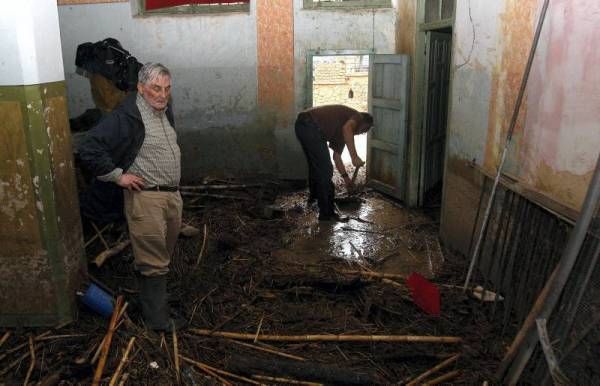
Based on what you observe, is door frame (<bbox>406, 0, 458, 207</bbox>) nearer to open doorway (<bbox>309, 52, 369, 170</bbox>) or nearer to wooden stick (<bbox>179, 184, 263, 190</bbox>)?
wooden stick (<bbox>179, 184, 263, 190</bbox>)

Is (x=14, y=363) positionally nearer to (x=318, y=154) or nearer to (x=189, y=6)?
(x=318, y=154)

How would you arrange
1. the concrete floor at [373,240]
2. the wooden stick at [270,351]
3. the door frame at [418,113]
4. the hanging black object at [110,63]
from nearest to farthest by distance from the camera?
1. the wooden stick at [270,351]
2. the concrete floor at [373,240]
3. the hanging black object at [110,63]
4. the door frame at [418,113]

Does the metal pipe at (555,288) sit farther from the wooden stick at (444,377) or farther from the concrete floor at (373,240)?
the concrete floor at (373,240)

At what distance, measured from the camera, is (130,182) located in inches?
131

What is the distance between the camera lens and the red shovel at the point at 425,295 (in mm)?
3953

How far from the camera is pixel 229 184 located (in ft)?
24.4

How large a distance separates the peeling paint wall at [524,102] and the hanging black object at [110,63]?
3996 millimetres

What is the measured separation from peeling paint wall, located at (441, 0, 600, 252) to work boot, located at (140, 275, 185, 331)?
298cm

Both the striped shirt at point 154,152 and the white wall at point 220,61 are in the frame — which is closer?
the striped shirt at point 154,152

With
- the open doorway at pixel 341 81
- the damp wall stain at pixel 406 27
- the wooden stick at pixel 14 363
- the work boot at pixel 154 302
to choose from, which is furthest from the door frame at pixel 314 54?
the open doorway at pixel 341 81

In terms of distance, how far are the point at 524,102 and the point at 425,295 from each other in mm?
1768

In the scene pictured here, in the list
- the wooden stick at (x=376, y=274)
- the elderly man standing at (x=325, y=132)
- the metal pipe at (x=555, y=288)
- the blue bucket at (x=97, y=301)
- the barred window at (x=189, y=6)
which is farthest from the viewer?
the barred window at (x=189, y=6)

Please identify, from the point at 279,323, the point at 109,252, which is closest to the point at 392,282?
the point at 279,323

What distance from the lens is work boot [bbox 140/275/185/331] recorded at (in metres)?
3.67
